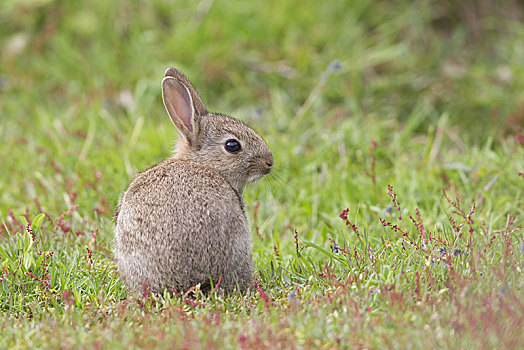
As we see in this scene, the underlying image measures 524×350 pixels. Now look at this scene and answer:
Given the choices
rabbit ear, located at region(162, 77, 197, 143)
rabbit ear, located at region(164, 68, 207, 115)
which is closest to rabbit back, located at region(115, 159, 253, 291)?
rabbit ear, located at region(162, 77, 197, 143)

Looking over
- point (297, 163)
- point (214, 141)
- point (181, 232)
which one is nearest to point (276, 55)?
point (297, 163)

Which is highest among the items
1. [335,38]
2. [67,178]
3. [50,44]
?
[50,44]

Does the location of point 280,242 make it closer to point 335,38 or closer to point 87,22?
point 335,38

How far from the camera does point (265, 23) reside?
9023 millimetres

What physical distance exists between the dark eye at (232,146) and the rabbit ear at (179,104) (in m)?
0.28

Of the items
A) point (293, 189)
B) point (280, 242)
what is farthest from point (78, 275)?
point (293, 189)

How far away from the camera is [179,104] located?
541cm

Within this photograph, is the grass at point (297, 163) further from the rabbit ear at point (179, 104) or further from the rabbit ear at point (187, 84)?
the rabbit ear at point (187, 84)

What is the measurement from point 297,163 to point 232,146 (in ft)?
5.64

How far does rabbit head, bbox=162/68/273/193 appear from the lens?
531 cm

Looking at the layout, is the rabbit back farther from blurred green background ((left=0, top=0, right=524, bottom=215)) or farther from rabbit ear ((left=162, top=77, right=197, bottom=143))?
blurred green background ((left=0, top=0, right=524, bottom=215))

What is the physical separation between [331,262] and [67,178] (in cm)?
299

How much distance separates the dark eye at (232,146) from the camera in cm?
534

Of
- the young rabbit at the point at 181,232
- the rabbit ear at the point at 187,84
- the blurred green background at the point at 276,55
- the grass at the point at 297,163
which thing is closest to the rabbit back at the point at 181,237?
the young rabbit at the point at 181,232
